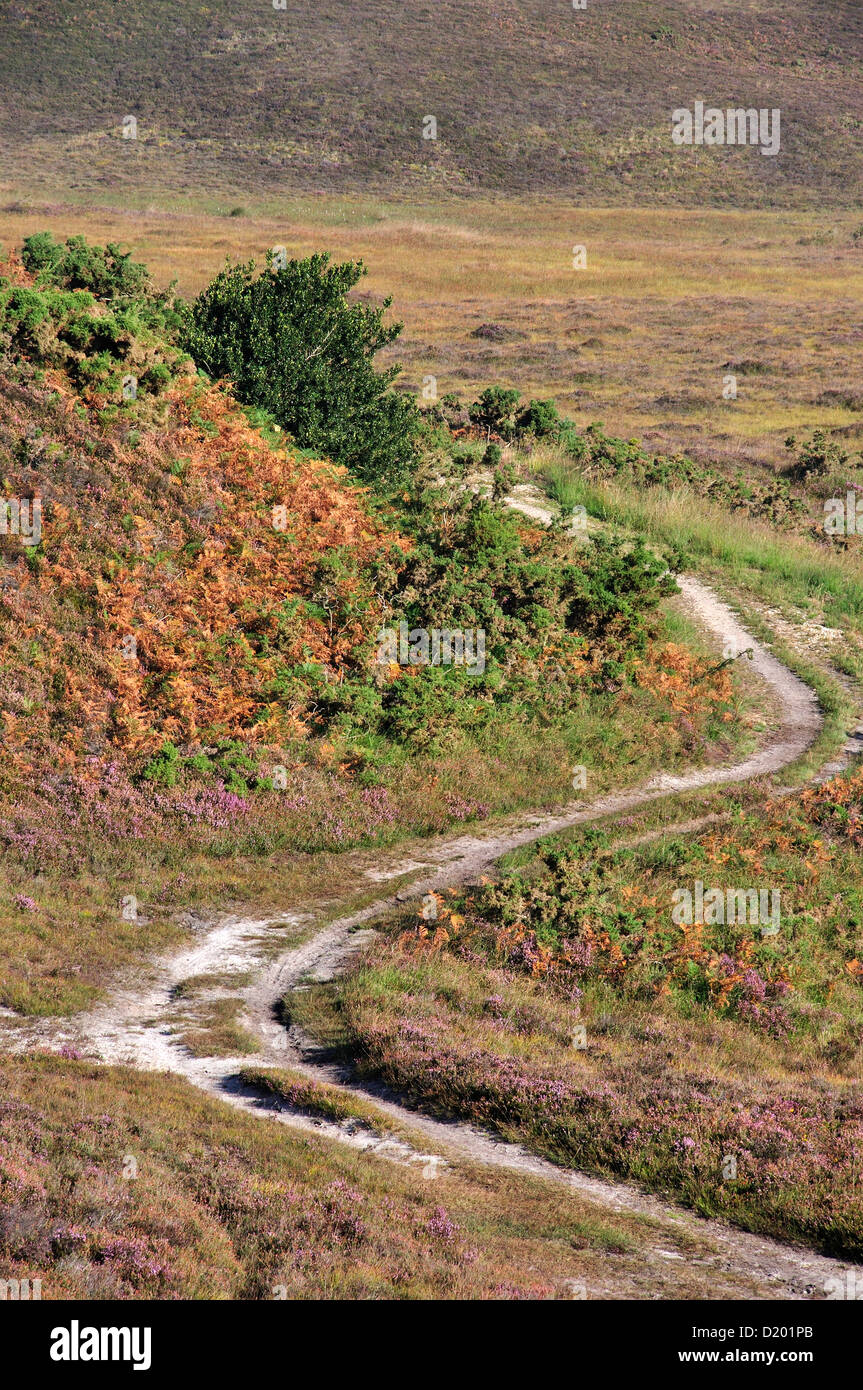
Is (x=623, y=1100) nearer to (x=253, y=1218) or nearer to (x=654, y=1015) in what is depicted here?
(x=654, y=1015)

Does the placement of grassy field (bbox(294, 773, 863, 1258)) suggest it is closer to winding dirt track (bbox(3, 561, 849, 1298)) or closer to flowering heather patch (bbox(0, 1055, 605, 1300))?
winding dirt track (bbox(3, 561, 849, 1298))

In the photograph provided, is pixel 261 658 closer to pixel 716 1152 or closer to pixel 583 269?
pixel 716 1152

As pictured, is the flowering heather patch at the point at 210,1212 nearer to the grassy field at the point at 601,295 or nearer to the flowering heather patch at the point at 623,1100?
the flowering heather patch at the point at 623,1100

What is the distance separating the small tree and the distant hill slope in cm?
8515

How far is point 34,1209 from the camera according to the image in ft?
25.1

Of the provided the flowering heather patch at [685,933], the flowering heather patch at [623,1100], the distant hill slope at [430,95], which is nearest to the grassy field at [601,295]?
the distant hill slope at [430,95]

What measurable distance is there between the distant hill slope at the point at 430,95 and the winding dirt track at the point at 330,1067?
97395mm

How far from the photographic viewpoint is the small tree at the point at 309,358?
906 inches

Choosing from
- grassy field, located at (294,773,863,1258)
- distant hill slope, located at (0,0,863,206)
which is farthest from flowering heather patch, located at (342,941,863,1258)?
distant hill slope, located at (0,0,863,206)

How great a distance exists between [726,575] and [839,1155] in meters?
18.3

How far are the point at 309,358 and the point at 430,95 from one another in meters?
128

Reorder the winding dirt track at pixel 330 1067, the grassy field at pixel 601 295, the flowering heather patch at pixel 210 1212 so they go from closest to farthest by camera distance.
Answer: the flowering heather patch at pixel 210 1212, the winding dirt track at pixel 330 1067, the grassy field at pixel 601 295

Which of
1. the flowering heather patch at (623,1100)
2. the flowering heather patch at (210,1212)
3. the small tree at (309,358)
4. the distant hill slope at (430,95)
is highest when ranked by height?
the distant hill slope at (430,95)

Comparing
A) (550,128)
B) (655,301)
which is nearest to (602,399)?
(655,301)
